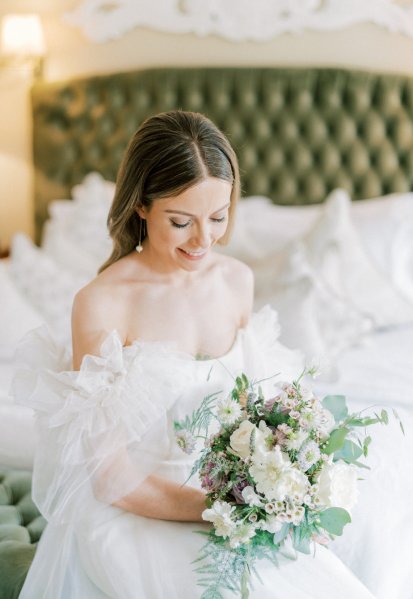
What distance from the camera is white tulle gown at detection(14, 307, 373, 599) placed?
4.64 feet

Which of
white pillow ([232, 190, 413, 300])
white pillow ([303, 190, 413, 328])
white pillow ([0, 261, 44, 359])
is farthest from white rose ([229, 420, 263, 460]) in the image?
white pillow ([232, 190, 413, 300])

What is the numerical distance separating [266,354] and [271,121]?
2.33 m

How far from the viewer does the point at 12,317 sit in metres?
3.06

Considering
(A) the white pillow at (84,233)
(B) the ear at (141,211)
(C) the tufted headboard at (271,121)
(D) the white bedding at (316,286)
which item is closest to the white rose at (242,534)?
(B) the ear at (141,211)

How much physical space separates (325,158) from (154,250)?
2.38 m

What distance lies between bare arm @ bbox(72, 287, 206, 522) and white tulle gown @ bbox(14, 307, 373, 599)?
18 millimetres

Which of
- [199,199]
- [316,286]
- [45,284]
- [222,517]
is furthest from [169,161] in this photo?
[45,284]

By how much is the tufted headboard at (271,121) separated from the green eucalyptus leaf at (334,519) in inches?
105

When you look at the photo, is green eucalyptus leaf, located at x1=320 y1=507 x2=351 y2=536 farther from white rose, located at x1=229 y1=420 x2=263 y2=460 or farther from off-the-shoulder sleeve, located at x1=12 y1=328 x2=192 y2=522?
off-the-shoulder sleeve, located at x1=12 y1=328 x2=192 y2=522

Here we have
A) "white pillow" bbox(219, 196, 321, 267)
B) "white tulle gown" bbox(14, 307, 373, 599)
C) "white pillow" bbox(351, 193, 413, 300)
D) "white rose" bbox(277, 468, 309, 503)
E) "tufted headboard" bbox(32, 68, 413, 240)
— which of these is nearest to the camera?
"white rose" bbox(277, 468, 309, 503)

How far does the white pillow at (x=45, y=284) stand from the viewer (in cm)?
315

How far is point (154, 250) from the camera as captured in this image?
1.76 meters

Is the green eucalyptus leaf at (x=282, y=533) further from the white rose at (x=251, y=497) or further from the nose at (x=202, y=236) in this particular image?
the nose at (x=202, y=236)

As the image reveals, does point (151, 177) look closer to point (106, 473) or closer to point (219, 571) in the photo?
point (106, 473)
